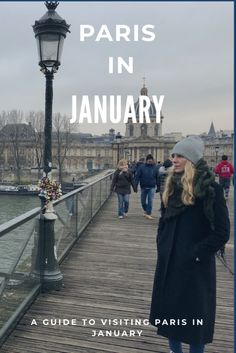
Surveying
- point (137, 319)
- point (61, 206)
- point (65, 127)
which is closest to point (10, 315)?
point (137, 319)

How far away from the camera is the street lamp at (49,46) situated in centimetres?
543

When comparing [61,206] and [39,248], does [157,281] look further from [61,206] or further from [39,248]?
[61,206]

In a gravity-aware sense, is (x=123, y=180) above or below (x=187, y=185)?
below

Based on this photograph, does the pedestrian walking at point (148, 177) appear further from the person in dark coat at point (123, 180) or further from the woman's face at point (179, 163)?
the woman's face at point (179, 163)

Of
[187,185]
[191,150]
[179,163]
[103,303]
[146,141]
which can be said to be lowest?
[103,303]

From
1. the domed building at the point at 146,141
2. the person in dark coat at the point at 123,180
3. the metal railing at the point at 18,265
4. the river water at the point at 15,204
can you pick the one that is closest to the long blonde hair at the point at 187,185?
the metal railing at the point at 18,265

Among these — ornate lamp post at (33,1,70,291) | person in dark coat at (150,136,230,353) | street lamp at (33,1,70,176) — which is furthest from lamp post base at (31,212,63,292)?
person in dark coat at (150,136,230,353)

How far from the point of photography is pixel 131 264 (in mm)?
7113

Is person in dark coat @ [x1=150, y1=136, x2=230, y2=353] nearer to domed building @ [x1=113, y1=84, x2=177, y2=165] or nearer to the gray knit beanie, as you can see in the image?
the gray knit beanie

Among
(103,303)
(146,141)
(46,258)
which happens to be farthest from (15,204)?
(146,141)

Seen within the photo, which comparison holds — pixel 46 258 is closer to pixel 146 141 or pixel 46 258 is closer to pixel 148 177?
pixel 148 177

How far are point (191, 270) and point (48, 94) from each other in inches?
148

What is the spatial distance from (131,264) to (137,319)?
7.89 feet

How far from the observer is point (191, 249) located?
9.53 ft
